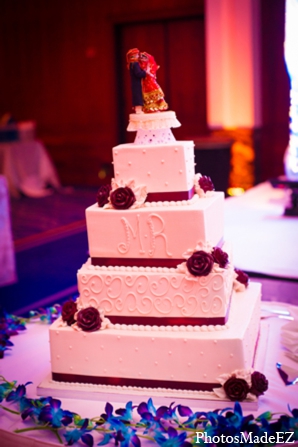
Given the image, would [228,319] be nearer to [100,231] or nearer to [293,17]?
[100,231]

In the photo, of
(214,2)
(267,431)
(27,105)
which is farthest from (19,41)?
(267,431)

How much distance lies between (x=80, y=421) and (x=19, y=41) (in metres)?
10.0

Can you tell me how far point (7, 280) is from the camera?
5.19 meters

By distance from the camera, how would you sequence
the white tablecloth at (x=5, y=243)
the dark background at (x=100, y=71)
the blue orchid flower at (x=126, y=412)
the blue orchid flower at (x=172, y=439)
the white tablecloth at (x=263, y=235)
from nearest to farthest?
the blue orchid flower at (x=172, y=439) → the blue orchid flower at (x=126, y=412) → the white tablecloth at (x=263, y=235) → the white tablecloth at (x=5, y=243) → the dark background at (x=100, y=71)

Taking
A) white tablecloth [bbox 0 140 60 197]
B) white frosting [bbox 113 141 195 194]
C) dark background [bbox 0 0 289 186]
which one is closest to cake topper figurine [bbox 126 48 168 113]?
white frosting [bbox 113 141 195 194]

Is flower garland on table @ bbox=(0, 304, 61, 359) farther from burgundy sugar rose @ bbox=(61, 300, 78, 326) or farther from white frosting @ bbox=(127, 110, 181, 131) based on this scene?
white frosting @ bbox=(127, 110, 181, 131)

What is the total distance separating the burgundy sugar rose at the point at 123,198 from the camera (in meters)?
2.26

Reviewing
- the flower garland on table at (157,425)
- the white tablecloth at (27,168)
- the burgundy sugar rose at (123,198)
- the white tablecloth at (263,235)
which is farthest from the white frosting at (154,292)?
the white tablecloth at (27,168)

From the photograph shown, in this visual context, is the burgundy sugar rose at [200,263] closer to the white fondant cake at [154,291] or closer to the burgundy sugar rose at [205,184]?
the white fondant cake at [154,291]

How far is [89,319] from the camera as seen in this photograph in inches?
89.1

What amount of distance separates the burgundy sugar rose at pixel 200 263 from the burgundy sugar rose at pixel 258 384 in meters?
0.42

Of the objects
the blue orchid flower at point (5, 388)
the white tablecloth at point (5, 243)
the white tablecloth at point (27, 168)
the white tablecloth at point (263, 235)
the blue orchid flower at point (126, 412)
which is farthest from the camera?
the white tablecloth at point (27, 168)

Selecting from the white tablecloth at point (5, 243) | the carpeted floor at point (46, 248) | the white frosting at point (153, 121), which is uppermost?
the white frosting at point (153, 121)

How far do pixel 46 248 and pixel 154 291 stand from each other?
14.2 ft
